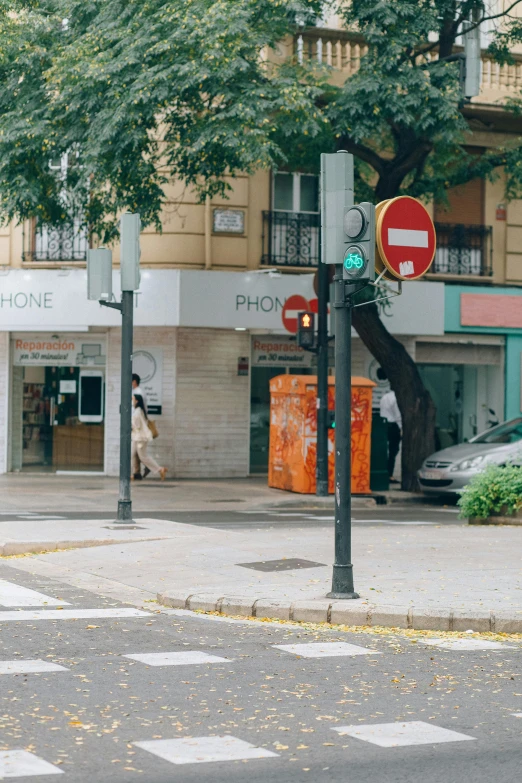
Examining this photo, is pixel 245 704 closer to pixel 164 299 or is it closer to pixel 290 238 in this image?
pixel 164 299

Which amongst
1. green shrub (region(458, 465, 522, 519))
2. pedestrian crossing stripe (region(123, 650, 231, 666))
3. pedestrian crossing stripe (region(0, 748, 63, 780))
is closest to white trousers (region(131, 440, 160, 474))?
green shrub (region(458, 465, 522, 519))

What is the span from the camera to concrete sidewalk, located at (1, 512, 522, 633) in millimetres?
8742

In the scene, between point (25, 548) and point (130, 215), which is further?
A: point (130, 215)

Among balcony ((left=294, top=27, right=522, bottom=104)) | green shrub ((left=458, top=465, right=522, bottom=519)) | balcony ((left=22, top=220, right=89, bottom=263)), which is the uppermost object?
balcony ((left=294, top=27, right=522, bottom=104))

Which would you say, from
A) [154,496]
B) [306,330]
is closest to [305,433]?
[306,330]

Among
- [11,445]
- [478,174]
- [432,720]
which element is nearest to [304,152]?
[478,174]

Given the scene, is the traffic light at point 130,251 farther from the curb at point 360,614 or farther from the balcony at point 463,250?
the balcony at point 463,250

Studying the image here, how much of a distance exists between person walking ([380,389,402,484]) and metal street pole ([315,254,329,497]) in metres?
4.40

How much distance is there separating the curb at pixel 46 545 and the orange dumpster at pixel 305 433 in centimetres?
756

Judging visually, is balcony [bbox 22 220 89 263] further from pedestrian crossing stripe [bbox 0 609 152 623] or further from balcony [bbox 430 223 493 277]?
pedestrian crossing stripe [bbox 0 609 152 623]

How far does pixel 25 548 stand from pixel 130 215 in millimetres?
3814

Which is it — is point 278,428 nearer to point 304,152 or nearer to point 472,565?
point 304,152

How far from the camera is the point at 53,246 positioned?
23.9m

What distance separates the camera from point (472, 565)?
10.9m
